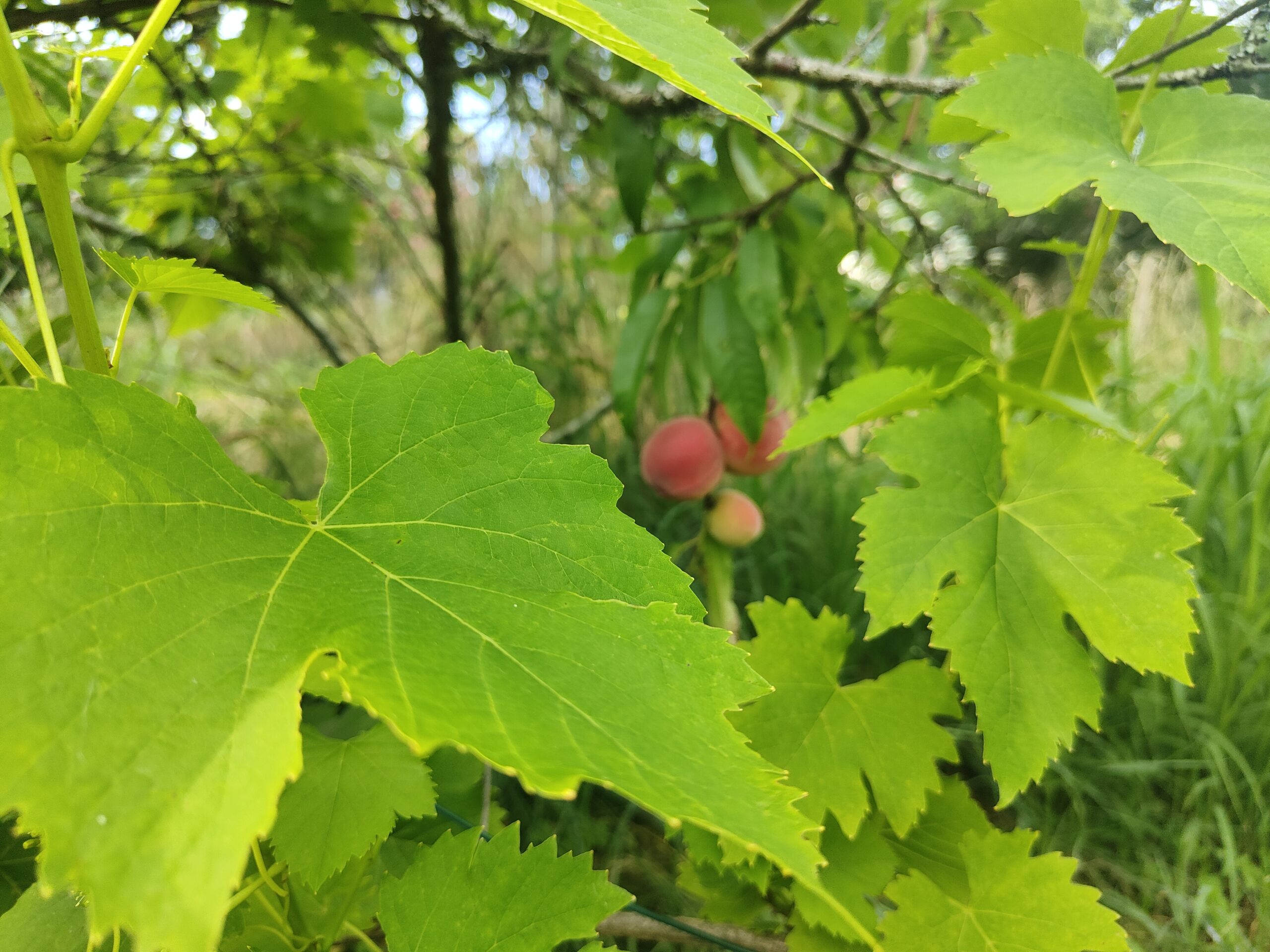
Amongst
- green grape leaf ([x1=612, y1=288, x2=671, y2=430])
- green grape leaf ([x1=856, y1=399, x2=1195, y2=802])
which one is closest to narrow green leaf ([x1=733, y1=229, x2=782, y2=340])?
green grape leaf ([x1=612, y1=288, x2=671, y2=430])

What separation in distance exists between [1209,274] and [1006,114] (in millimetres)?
580

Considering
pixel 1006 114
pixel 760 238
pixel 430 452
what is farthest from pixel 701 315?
pixel 430 452

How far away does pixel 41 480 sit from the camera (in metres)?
0.29

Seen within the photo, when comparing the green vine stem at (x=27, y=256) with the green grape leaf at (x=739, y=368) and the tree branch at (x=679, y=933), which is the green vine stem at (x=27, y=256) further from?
the green grape leaf at (x=739, y=368)

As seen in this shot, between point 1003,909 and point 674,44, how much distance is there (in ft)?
1.95

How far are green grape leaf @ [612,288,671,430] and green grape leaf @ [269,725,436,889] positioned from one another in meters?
0.63

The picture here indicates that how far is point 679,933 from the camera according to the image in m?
0.60

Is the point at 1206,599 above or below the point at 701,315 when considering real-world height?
below

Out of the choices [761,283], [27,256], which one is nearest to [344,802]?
[27,256]

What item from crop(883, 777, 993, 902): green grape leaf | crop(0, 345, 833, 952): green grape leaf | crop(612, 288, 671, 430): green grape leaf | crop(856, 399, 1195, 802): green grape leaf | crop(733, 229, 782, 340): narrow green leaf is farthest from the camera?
crop(612, 288, 671, 430): green grape leaf

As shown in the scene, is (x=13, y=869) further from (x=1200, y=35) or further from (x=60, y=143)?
(x=1200, y=35)

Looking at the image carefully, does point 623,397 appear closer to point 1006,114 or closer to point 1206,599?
point 1006,114

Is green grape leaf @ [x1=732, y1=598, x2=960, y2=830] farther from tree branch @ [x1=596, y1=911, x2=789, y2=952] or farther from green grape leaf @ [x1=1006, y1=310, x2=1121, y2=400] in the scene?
green grape leaf @ [x1=1006, y1=310, x2=1121, y2=400]

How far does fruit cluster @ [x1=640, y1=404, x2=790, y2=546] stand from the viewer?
3.88ft
